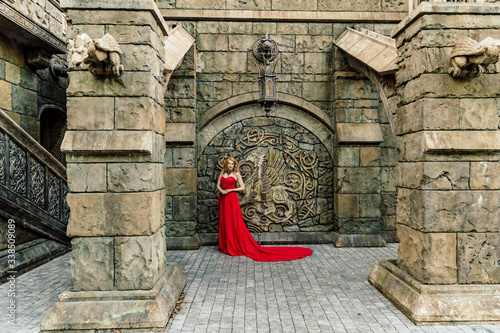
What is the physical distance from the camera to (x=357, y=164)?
7402 millimetres

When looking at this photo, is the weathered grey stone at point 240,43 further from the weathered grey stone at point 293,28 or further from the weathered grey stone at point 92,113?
the weathered grey stone at point 92,113

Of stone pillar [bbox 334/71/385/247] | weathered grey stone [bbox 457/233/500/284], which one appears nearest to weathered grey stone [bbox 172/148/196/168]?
stone pillar [bbox 334/71/385/247]

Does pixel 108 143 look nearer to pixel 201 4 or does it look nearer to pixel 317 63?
pixel 201 4

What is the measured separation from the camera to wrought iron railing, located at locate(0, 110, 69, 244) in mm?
5023

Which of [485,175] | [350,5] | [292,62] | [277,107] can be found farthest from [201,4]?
[485,175]

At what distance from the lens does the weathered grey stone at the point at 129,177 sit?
385 centimetres

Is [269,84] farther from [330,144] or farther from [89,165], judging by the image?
[89,165]

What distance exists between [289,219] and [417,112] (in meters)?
4.06

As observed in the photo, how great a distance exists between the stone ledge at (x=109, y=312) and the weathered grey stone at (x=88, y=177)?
44.0 inches

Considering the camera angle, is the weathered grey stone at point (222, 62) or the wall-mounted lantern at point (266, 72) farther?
the weathered grey stone at point (222, 62)

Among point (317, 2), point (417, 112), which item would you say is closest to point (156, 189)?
point (417, 112)

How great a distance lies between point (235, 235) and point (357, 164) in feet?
9.60

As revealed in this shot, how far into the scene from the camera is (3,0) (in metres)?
5.67

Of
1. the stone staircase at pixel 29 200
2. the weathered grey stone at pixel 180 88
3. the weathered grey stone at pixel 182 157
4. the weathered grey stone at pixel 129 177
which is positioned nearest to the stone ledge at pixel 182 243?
the weathered grey stone at pixel 182 157
